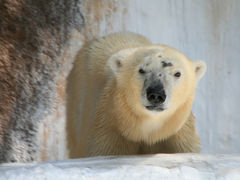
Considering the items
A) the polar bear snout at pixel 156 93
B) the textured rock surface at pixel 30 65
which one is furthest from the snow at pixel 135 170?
the textured rock surface at pixel 30 65

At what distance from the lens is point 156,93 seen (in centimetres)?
202

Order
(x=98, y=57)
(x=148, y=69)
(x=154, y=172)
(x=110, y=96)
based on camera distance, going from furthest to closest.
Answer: (x=98, y=57), (x=110, y=96), (x=148, y=69), (x=154, y=172)

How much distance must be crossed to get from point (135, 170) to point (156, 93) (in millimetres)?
385

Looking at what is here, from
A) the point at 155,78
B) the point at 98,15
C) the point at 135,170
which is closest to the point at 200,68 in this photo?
the point at 155,78

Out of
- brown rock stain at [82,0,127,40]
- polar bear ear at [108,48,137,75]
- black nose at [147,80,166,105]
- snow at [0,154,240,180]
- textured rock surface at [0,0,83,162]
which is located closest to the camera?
snow at [0,154,240,180]

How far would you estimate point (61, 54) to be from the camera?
3.34 m

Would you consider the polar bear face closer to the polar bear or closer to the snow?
the polar bear

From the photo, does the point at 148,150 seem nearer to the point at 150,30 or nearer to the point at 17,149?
the point at 17,149

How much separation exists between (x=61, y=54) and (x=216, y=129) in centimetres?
143

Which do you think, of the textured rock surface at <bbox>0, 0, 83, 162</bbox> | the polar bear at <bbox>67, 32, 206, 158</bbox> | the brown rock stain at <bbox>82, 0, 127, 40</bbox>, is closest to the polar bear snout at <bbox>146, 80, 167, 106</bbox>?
the polar bear at <bbox>67, 32, 206, 158</bbox>

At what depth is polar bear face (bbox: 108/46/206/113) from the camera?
6.77 feet

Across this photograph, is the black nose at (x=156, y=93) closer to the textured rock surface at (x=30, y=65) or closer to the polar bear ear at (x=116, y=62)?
the polar bear ear at (x=116, y=62)

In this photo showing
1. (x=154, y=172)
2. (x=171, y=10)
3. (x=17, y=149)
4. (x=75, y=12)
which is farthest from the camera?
(x=171, y=10)

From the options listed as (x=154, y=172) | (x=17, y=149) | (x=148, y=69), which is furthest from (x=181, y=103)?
(x=17, y=149)
